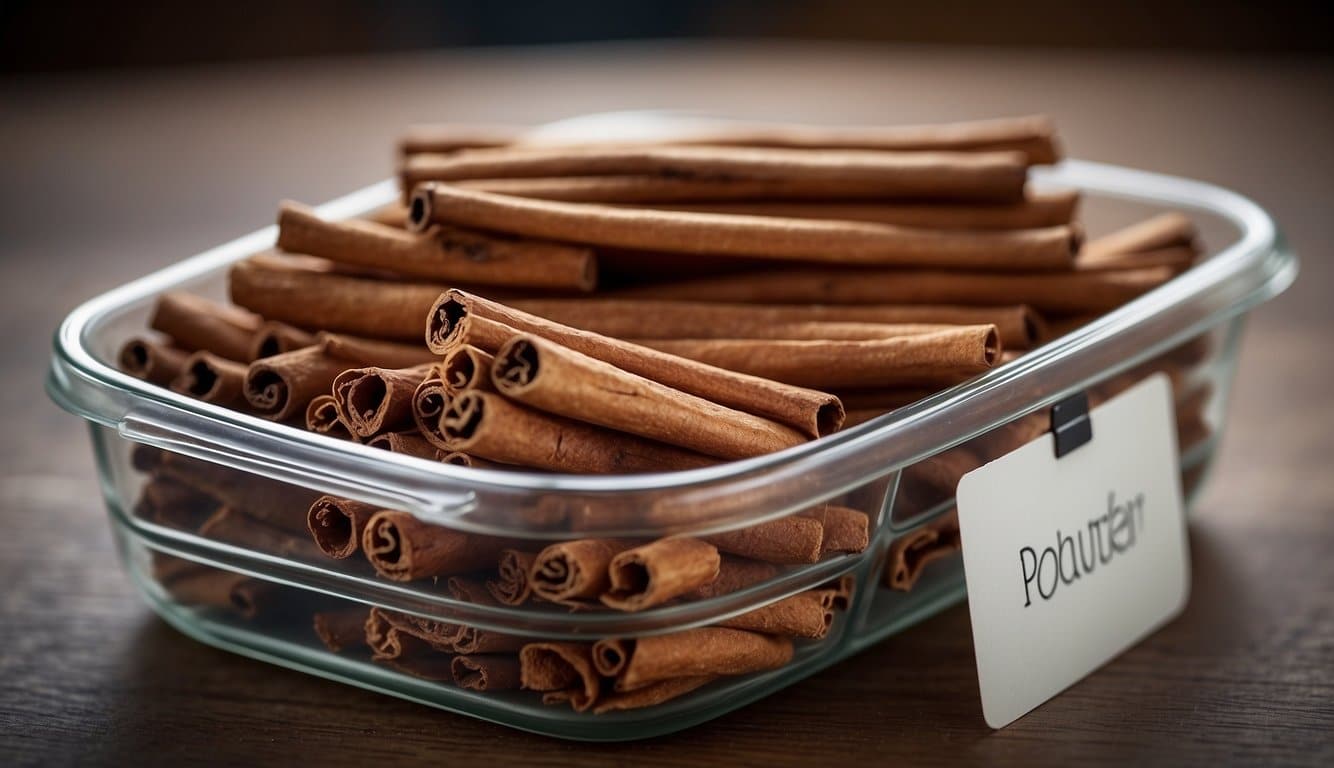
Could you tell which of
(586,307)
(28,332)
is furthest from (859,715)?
(28,332)

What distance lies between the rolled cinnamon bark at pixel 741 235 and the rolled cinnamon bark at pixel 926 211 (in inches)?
0.7

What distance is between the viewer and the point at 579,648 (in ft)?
2.52

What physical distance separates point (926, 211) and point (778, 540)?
14.8 inches

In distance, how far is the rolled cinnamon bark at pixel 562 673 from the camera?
0.76 metres

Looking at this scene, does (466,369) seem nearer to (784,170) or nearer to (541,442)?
Result: (541,442)

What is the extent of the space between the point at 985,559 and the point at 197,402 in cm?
46

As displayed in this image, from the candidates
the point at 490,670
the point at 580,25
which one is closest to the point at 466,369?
the point at 490,670

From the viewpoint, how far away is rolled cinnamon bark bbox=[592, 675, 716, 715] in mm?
779

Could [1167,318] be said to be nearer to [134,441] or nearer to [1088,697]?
[1088,697]

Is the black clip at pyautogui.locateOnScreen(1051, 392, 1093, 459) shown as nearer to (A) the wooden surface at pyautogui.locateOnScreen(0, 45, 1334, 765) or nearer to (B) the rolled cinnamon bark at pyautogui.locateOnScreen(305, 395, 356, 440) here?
(A) the wooden surface at pyautogui.locateOnScreen(0, 45, 1334, 765)

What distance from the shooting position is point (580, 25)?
3.17m

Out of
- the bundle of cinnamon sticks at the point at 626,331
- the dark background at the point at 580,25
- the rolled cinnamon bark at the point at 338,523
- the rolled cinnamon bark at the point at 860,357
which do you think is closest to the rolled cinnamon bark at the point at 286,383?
the bundle of cinnamon sticks at the point at 626,331

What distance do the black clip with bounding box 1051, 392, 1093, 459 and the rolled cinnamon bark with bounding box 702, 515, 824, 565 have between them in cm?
19

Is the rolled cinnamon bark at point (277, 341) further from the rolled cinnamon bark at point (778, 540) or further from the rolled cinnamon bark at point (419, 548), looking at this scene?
the rolled cinnamon bark at point (778, 540)
